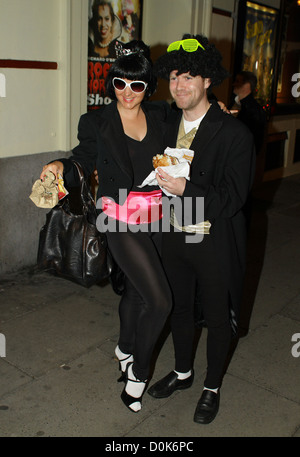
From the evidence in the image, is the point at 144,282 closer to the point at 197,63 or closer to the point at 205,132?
the point at 205,132

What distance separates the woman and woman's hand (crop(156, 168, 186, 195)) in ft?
1.10

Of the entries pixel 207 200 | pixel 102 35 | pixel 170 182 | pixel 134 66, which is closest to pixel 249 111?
pixel 102 35

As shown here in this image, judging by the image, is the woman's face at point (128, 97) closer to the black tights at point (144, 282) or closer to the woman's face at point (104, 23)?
the black tights at point (144, 282)

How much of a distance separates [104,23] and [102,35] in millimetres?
139

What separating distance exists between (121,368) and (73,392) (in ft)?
1.20

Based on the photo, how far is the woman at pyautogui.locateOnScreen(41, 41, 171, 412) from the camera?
118 inches

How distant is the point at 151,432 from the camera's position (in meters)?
3.06

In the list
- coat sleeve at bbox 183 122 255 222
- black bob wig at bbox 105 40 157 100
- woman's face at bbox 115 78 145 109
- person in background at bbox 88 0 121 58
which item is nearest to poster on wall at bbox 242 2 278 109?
person in background at bbox 88 0 121 58

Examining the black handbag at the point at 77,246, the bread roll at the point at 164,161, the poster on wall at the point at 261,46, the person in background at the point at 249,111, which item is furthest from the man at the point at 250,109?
the poster on wall at the point at 261,46

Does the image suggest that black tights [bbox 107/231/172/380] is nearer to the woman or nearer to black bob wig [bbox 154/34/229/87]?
the woman

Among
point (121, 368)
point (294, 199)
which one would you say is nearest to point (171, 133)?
point (121, 368)

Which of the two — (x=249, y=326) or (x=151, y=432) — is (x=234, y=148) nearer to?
(x=151, y=432)

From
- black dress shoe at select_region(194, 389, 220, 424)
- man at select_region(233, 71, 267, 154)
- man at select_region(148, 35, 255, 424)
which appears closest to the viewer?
man at select_region(148, 35, 255, 424)

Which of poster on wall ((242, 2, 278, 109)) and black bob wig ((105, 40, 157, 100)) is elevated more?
poster on wall ((242, 2, 278, 109))
